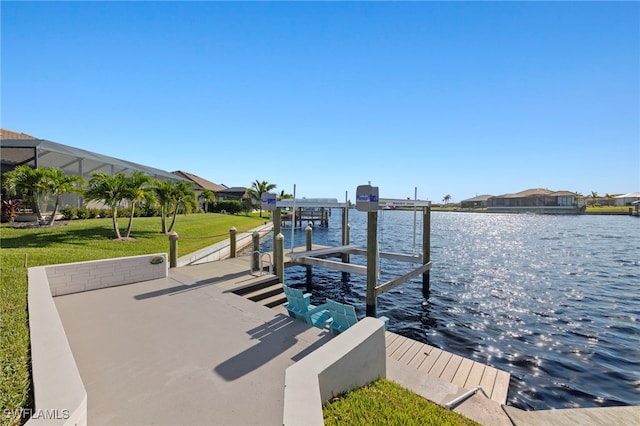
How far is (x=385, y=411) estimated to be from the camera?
3.60 m

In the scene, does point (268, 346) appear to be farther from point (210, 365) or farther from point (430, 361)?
point (430, 361)

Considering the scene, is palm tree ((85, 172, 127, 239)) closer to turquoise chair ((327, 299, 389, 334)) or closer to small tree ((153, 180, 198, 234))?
small tree ((153, 180, 198, 234))

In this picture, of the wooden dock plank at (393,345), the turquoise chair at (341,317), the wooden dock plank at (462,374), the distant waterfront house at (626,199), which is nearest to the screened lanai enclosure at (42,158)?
the turquoise chair at (341,317)

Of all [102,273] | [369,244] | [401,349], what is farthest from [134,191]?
[401,349]

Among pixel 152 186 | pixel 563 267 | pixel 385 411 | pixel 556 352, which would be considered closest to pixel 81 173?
pixel 152 186

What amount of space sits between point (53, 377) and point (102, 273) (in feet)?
→ 21.3

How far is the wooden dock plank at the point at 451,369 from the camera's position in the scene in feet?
18.2

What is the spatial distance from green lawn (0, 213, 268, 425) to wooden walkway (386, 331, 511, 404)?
18.6 ft

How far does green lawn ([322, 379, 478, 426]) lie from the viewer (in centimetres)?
338

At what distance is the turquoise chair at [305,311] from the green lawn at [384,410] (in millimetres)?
2530

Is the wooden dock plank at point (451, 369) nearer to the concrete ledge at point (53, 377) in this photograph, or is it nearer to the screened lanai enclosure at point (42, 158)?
the concrete ledge at point (53, 377)

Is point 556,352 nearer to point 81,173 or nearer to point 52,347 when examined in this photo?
point 52,347

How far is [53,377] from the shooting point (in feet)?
9.96

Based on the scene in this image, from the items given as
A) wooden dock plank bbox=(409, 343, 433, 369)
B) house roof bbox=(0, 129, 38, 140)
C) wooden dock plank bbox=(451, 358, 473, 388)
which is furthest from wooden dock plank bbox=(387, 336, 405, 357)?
house roof bbox=(0, 129, 38, 140)
